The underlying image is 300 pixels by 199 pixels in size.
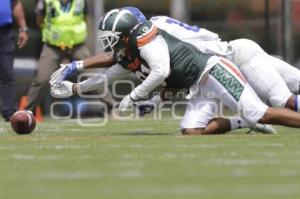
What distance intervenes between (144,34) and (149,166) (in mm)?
2174

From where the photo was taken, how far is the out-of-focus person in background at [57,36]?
41.3 feet

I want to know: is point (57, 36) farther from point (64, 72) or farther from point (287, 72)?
point (287, 72)

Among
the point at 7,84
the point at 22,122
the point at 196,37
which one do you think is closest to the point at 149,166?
the point at 196,37

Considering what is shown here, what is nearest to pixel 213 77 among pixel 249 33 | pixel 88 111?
pixel 88 111

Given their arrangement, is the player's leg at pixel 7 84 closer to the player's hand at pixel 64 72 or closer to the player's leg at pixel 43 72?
the player's leg at pixel 43 72

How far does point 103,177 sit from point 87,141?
2362 millimetres

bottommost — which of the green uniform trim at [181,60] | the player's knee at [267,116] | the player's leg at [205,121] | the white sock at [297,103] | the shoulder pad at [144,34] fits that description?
the player's leg at [205,121]

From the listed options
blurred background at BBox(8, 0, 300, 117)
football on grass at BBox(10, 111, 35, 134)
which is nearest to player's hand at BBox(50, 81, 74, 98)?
football on grass at BBox(10, 111, 35, 134)

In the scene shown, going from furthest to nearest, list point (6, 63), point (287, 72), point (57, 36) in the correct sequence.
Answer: point (57, 36) < point (6, 63) < point (287, 72)

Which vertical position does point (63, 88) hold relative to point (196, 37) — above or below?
below

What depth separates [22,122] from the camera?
9039 millimetres

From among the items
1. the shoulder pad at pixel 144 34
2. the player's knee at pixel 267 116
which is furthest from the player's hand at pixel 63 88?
the player's knee at pixel 267 116

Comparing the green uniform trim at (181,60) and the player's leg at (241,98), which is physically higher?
the green uniform trim at (181,60)

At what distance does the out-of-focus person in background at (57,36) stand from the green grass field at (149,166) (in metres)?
3.33
